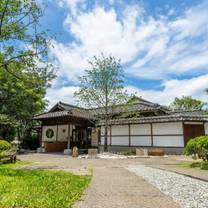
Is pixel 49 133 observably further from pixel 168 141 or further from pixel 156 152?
pixel 168 141

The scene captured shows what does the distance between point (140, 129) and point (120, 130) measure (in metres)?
2.16

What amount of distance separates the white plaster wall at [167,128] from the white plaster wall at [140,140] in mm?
890

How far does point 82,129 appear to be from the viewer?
26.2 metres

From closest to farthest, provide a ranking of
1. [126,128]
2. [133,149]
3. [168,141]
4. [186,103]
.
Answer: [168,141], [133,149], [126,128], [186,103]

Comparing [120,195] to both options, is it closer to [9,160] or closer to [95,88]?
[9,160]

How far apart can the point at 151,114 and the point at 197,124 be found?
535 cm

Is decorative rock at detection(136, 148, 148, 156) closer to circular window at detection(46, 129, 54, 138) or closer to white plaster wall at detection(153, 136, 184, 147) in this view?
white plaster wall at detection(153, 136, 184, 147)

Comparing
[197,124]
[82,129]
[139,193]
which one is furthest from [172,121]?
[139,193]

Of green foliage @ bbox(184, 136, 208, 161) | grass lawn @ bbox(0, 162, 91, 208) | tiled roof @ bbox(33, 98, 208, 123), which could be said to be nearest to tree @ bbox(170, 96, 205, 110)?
tiled roof @ bbox(33, 98, 208, 123)

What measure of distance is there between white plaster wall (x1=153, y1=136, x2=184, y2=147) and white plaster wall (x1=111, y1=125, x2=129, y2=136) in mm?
2944

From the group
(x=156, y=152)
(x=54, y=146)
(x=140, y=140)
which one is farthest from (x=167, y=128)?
(x=54, y=146)

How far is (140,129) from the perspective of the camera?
2178cm

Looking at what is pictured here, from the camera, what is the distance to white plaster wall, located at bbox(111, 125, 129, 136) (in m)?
22.7

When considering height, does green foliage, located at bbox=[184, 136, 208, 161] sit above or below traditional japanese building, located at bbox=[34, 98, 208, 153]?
below
